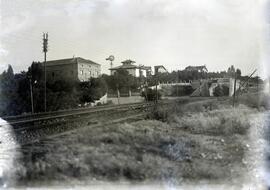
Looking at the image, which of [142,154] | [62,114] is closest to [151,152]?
[142,154]

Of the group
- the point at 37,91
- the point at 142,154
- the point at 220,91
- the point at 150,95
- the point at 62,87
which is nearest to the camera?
the point at 142,154

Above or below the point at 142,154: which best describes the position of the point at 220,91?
above

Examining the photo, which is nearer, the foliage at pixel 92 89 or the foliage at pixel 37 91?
the foliage at pixel 37 91

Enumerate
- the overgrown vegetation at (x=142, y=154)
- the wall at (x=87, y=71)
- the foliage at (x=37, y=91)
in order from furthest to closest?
the wall at (x=87, y=71), the foliage at (x=37, y=91), the overgrown vegetation at (x=142, y=154)

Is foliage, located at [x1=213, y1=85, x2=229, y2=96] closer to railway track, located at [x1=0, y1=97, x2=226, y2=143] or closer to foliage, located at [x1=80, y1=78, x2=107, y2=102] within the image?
railway track, located at [x1=0, y1=97, x2=226, y2=143]

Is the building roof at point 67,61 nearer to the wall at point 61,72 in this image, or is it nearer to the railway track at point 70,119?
the wall at point 61,72

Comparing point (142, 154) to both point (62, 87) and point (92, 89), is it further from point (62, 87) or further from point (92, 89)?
point (62, 87)

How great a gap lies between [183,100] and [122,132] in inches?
50.5

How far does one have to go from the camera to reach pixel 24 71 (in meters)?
3.60

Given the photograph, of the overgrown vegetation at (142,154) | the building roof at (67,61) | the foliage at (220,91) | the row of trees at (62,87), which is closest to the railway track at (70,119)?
the row of trees at (62,87)

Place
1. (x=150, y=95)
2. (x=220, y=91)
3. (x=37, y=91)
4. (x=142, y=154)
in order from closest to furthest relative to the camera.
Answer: (x=142, y=154), (x=37, y=91), (x=150, y=95), (x=220, y=91)

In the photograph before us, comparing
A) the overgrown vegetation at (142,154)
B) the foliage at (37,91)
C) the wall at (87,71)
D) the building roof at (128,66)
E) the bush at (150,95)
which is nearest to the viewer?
the overgrown vegetation at (142,154)

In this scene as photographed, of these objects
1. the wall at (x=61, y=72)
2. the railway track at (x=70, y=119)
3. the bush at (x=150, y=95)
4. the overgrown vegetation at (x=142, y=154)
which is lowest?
the overgrown vegetation at (x=142, y=154)

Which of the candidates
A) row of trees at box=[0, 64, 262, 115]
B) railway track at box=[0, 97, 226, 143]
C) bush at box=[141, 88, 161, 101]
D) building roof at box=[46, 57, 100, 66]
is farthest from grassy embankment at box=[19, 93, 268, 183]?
building roof at box=[46, 57, 100, 66]
